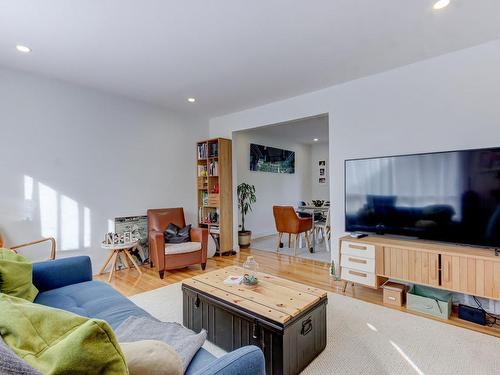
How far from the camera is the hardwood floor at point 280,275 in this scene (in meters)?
2.81

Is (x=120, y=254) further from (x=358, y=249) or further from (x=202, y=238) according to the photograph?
(x=358, y=249)

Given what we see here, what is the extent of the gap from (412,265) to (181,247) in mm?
2694

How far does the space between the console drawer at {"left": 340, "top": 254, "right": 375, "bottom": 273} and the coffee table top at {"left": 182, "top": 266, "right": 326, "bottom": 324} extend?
1.07 m

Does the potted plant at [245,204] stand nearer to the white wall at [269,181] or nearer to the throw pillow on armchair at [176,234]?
the white wall at [269,181]

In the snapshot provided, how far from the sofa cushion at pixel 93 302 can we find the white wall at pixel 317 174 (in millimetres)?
6548

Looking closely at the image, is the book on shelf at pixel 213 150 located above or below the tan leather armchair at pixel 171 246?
above

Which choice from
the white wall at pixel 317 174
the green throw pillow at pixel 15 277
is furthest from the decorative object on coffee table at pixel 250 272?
the white wall at pixel 317 174

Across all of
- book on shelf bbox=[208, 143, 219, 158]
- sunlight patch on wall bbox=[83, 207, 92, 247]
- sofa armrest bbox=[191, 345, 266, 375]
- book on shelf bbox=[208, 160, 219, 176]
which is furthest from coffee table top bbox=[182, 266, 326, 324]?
book on shelf bbox=[208, 143, 219, 158]

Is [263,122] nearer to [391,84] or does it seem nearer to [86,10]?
[391,84]

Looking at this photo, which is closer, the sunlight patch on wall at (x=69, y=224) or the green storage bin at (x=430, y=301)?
the green storage bin at (x=430, y=301)

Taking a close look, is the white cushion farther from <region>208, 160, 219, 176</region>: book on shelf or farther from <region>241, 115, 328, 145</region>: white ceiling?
<region>241, 115, 328, 145</region>: white ceiling

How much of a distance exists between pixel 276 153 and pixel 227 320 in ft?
17.4

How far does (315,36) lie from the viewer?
2.34 metres

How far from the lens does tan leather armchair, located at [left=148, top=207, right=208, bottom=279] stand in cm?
341
